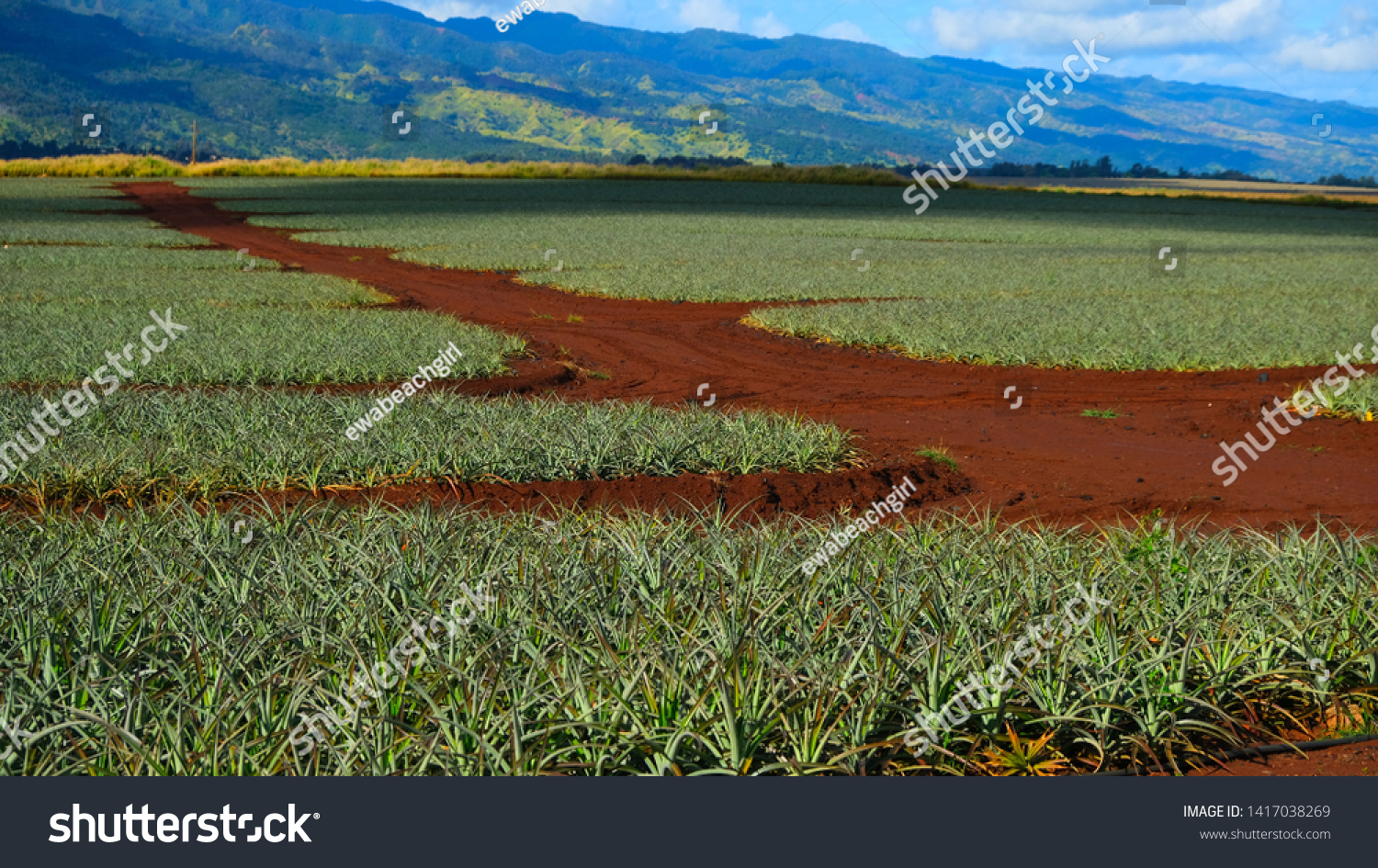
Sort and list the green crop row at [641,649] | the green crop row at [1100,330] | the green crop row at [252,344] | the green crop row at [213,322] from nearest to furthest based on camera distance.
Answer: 1. the green crop row at [641,649]
2. the green crop row at [252,344]
3. the green crop row at [213,322]
4. the green crop row at [1100,330]

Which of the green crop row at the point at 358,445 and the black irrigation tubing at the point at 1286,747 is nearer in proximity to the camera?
the black irrigation tubing at the point at 1286,747

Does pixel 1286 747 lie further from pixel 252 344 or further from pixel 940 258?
pixel 940 258

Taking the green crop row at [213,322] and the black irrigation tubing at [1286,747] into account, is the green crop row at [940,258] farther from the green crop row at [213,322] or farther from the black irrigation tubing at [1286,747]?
the black irrigation tubing at [1286,747]

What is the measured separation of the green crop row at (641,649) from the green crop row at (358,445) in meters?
1.57

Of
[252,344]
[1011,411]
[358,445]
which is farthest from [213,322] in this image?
[1011,411]

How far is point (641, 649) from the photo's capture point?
361 centimetres

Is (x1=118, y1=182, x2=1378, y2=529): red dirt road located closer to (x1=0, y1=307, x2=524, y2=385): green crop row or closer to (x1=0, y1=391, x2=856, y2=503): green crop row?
(x1=0, y1=307, x2=524, y2=385): green crop row

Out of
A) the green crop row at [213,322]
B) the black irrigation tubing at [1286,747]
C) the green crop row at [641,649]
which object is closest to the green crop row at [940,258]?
the green crop row at [213,322]

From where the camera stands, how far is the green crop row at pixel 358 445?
6438 mm

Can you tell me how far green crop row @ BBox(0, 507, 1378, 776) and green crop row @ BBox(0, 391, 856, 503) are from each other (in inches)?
62.0

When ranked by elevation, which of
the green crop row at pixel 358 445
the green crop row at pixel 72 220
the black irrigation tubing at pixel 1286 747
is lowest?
the green crop row at pixel 72 220

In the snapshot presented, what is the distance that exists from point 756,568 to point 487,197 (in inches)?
1650

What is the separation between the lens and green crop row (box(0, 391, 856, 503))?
644cm

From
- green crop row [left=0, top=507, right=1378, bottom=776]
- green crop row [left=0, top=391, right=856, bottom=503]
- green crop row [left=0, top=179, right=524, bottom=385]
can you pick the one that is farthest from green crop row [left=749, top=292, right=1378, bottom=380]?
green crop row [left=0, top=507, right=1378, bottom=776]
